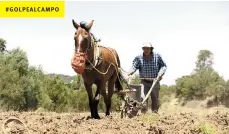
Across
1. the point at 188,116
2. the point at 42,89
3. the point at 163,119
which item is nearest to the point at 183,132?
the point at 163,119

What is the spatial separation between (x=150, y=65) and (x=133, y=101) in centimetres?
106

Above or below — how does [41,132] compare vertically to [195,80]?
below

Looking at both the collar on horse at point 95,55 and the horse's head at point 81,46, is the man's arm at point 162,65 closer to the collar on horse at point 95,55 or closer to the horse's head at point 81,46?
the collar on horse at point 95,55

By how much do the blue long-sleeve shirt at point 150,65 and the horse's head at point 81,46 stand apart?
1.72 meters

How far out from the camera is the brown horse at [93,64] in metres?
8.68

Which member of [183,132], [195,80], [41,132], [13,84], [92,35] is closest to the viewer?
[41,132]

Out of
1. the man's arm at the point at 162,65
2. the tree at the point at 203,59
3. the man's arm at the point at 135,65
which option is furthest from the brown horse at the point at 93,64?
the tree at the point at 203,59

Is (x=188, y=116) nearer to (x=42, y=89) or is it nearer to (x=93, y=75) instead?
(x=93, y=75)

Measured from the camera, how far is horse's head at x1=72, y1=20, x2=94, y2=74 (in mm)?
8492

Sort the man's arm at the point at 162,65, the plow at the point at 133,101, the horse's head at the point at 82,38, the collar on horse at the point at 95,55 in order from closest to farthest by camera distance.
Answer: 1. the horse's head at the point at 82,38
2. the collar on horse at the point at 95,55
3. the plow at the point at 133,101
4. the man's arm at the point at 162,65

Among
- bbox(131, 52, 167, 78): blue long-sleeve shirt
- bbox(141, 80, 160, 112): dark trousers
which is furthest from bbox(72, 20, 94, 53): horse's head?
bbox(141, 80, 160, 112): dark trousers

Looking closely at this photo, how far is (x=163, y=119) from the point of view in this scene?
8.32 meters

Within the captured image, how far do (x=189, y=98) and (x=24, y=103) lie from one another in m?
29.5

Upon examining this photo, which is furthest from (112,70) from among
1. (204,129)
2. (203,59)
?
(203,59)
